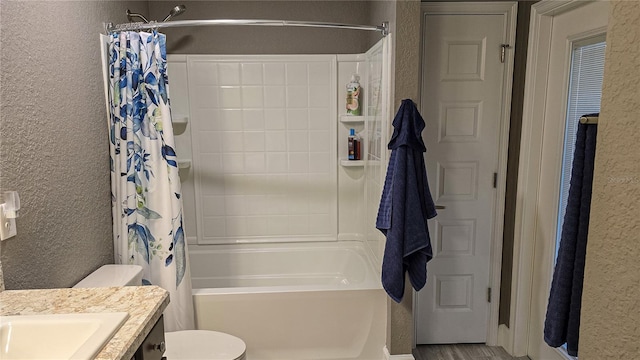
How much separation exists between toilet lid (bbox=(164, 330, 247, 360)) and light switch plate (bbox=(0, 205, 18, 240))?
0.86m

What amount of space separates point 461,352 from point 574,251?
1279 mm

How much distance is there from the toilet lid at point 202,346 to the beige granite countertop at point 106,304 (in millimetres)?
681

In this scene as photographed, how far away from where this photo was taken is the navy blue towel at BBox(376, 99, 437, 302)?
6.86 feet

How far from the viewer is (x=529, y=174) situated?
7.91 ft

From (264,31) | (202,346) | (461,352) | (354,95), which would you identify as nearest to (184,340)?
(202,346)

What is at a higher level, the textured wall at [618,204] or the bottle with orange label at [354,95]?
the bottle with orange label at [354,95]

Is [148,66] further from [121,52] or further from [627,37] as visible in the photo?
[627,37]

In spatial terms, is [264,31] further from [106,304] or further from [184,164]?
[106,304]

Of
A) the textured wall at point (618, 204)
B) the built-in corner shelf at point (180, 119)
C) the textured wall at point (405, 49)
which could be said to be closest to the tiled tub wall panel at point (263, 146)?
the built-in corner shelf at point (180, 119)

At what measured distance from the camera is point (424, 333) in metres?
2.74

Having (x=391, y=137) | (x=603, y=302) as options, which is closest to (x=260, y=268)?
(x=391, y=137)

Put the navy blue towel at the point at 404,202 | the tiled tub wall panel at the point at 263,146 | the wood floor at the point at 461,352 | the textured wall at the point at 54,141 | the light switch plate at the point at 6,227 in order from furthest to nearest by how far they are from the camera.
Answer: the tiled tub wall panel at the point at 263,146, the wood floor at the point at 461,352, the navy blue towel at the point at 404,202, the textured wall at the point at 54,141, the light switch plate at the point at 6,227

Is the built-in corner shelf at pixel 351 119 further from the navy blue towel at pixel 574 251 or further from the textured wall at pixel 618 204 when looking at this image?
the textured wall at pixel 618 204

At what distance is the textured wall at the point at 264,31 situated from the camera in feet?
10.3
